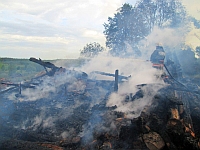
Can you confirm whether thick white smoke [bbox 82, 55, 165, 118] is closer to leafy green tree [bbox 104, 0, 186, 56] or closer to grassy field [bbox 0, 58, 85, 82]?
grassy field [bbox 0, 58, 85, 82]

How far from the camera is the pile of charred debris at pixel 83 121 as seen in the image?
6.21 meters

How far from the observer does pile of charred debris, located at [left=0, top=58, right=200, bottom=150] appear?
621cm

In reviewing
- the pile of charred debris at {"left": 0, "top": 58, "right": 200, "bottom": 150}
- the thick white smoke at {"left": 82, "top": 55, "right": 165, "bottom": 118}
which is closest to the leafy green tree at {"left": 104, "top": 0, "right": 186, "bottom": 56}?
the thick white smoke at {"left": 82, "top": 55, "right": 165, "bottom": 118}

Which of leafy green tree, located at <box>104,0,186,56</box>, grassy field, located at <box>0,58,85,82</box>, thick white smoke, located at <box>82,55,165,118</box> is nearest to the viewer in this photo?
thick white smoke, located at <box>82,55,165,118</box>

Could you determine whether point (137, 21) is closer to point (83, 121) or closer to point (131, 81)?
point (131, 81)

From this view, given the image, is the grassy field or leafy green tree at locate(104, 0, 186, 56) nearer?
the grassy field

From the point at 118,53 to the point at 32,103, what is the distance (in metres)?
23.6

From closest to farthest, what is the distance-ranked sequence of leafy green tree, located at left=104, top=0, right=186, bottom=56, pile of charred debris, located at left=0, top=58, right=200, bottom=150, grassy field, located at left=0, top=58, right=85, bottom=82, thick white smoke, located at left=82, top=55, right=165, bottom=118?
pile of charred debris, located at left=0, top=58, right=200, bottom=150 → thick white smoke, located at left=82, top=55, right=165, bottom=118 → grassy field, located at left=0, top=58, right=85, bottom=82 → leafy green tree, located at left=104, top=0, right=186, bottom=56

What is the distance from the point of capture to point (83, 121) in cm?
895

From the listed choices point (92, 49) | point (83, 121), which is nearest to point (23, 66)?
point (92, 49)

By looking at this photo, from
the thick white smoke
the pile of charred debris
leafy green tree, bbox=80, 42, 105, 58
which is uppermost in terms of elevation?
leafy green tree, bbox=80, 42, 105, 58

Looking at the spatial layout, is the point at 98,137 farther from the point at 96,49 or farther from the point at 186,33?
the point at 96,49

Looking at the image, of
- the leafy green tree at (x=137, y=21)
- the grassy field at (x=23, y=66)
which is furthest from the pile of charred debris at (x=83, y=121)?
the leafy green tree at (x=137, y=21)

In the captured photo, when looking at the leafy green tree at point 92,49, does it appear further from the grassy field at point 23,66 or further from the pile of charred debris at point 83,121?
the pile of charred debris at point 83,121
